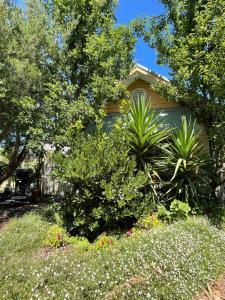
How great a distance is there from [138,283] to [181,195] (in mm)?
5626

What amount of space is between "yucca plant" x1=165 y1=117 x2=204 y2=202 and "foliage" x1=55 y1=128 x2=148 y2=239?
2045 millimetres

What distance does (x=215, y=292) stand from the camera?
5777 mm

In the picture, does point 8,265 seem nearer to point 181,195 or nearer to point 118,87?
point 181,195

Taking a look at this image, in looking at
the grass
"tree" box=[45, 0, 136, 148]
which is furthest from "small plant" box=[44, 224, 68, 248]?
"tree" box=[45, 0, 136, 148]

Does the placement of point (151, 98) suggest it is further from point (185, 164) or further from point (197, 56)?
point (185, 164)

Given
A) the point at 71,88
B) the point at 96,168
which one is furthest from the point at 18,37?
the point at 96,168

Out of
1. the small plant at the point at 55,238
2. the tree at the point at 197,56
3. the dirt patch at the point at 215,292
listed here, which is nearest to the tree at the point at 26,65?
the small plant at the point at 55,238

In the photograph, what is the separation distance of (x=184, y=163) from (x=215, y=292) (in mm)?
4605

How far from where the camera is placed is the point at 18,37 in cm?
1029

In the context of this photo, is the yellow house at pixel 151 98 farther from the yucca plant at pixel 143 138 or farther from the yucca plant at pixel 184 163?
the yucca plant at pixel 143 138

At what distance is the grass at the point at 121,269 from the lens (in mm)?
4652

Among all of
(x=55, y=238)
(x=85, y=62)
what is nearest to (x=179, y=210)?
(x=55, y=238)

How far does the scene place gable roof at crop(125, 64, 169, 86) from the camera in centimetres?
1318

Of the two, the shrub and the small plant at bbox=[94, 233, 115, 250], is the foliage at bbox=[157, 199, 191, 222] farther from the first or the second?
the small plant at bbox=[94, 233, 115, 250]
